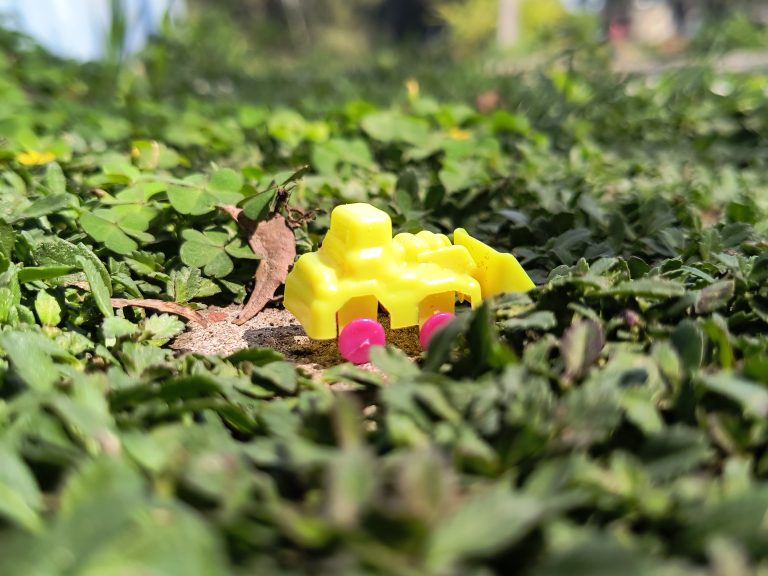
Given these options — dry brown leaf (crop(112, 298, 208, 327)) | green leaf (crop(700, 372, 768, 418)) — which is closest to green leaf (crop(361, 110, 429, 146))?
dry brown leaf (crop(112, 298, 208, 327))

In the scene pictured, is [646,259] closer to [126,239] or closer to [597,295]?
[597,295]

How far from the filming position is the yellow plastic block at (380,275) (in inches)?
71.0

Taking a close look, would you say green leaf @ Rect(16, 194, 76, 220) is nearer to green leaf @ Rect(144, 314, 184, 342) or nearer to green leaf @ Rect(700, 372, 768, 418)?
green leaf @ Rect(144, 314, 184, 342)

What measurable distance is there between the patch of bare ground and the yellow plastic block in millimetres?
99

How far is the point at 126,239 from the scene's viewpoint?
7.23 ft

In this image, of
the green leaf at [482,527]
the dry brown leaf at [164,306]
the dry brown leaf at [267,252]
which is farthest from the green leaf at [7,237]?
the green leaf at [482,527]

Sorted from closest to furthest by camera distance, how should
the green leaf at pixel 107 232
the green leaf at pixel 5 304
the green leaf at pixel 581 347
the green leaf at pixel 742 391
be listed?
1. the green leaf at pixel 742 391
2. the green leaf at pixel 581 347
3. the green leaf at pixel 5 304
4. the green leaf at pixel 107 232

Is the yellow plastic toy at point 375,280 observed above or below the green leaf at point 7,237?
below

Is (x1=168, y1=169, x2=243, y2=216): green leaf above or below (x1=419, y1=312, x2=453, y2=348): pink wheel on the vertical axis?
above

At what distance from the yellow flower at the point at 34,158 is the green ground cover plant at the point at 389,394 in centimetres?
1

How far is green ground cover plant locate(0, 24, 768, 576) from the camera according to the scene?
95cm

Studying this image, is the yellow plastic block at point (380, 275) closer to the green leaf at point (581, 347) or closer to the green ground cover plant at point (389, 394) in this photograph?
the green ground cover plant at point (389, 394)

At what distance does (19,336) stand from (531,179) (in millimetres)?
2129

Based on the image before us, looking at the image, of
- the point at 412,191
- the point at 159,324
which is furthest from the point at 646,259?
the point at 159,324
